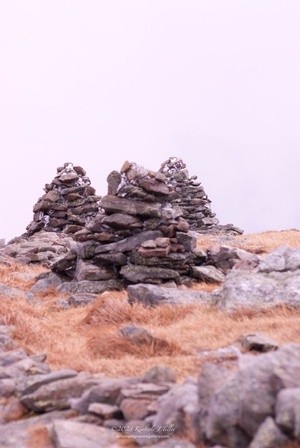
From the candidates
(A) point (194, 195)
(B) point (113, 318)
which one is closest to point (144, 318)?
(B) point (113, 318)

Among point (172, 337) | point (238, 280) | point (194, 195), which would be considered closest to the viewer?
point (172, 337)

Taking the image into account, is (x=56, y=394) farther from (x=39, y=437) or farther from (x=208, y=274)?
(x=208, y=274)

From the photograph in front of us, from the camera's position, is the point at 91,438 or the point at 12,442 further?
the point at 12,442

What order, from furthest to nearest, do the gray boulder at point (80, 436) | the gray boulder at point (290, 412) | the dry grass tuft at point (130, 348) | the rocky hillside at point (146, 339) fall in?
the dry grass tuft at point (130, 348)
the gray boulder at point (80, 436)
the rocky hillside at point (146, 339)
the gray boulder at point (290, 412)

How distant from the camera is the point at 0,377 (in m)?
8.99

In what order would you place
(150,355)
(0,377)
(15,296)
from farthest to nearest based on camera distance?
(15,296) → (150,355) → (0,377)

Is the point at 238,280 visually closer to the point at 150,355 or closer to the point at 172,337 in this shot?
the point at 172,337

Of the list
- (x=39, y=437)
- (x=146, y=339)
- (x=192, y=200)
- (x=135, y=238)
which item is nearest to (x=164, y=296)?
(x=146, y=339)

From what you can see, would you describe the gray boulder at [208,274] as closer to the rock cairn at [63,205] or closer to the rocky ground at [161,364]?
the rocky ground at [161,364]

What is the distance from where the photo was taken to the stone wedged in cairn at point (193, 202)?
48688 mm

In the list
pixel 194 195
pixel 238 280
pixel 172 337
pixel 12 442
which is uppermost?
pixel 194 195

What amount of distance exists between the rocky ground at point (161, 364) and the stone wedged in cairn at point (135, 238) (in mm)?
1033

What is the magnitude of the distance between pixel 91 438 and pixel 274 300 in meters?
8.57

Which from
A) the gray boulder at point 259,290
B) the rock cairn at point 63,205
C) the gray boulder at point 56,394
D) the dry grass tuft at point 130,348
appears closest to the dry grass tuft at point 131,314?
the gray boulder at point 259,290
